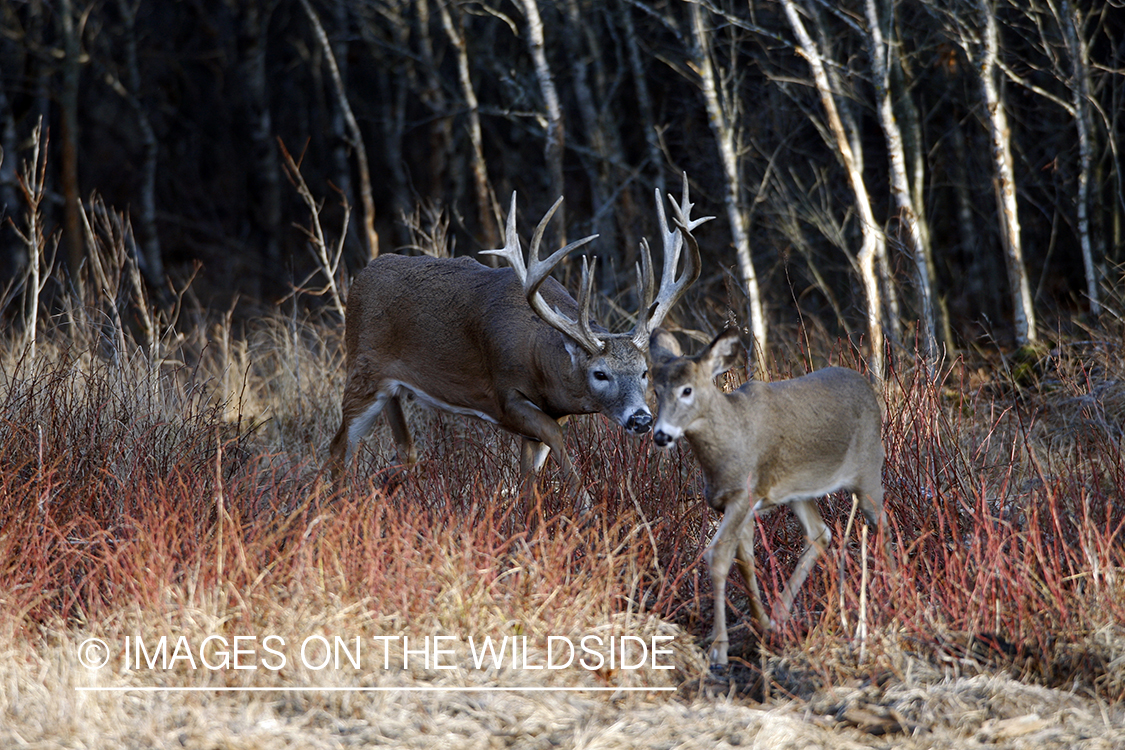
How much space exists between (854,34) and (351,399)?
285 inches

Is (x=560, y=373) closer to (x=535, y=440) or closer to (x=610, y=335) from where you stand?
(x=610, y=335)

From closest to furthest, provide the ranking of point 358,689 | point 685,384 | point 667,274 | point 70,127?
point 358,689, point 685,384, point 667,274, point 70,127

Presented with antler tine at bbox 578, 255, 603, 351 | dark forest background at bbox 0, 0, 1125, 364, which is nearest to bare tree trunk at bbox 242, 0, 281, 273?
dark forest background at bbox 0, 0, 1125, 364

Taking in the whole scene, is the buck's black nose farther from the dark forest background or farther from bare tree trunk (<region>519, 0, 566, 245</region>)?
bare tree trunk (<region>519, 0, 566, 245</region>)

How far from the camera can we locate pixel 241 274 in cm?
1983

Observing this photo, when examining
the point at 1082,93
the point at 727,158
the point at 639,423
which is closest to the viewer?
the point at 639,423

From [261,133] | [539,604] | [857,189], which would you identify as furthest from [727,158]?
[261,133]

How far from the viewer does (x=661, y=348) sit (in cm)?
414

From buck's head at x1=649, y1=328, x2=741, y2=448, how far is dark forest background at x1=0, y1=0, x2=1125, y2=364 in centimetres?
242

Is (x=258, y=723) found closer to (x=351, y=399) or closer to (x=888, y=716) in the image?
(x=888, y=716)

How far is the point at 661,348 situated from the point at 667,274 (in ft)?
6.09

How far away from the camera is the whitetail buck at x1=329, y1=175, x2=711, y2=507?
5676 millimetres

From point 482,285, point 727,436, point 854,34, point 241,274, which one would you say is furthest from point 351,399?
point 241,274

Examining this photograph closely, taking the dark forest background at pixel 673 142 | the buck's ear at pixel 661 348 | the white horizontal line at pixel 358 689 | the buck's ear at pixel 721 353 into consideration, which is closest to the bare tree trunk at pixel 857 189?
the dark forest background at pixel 673 142
